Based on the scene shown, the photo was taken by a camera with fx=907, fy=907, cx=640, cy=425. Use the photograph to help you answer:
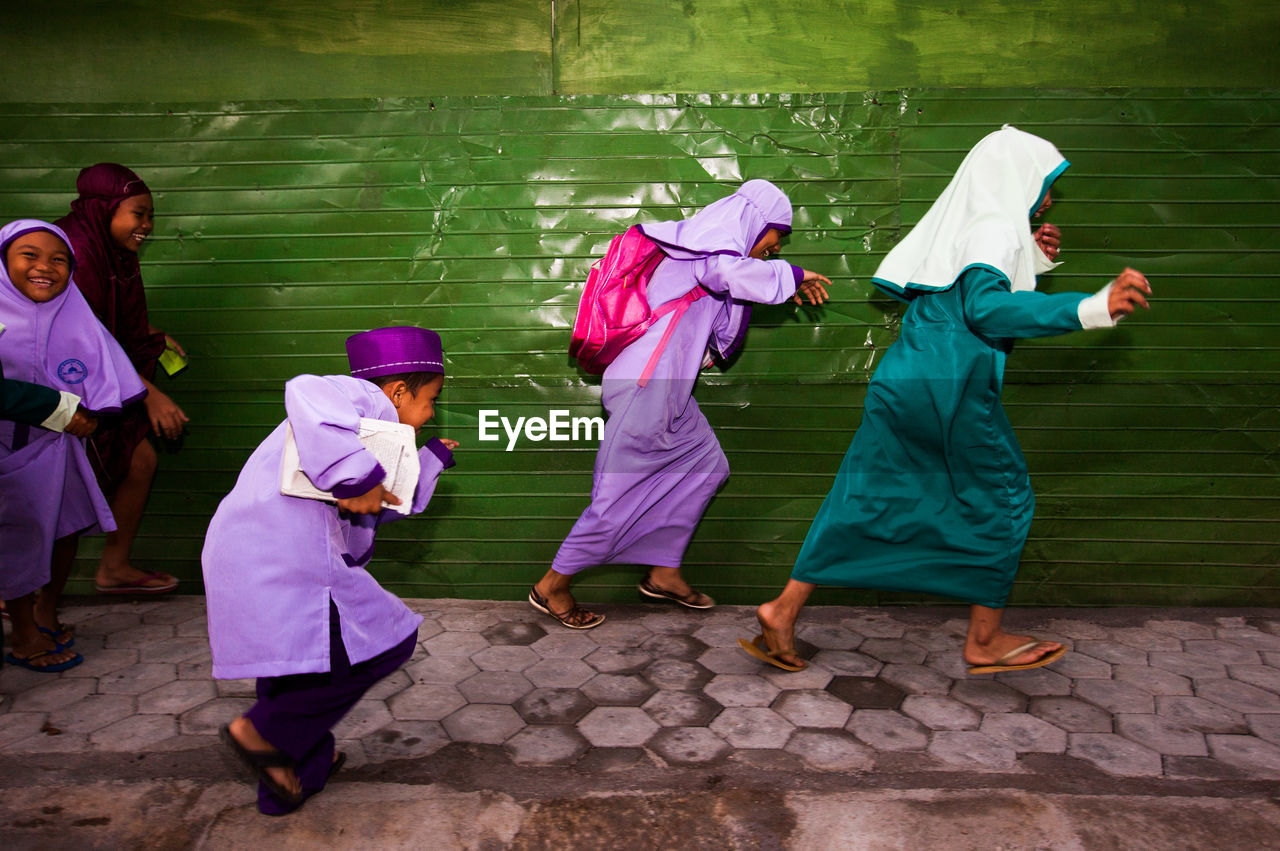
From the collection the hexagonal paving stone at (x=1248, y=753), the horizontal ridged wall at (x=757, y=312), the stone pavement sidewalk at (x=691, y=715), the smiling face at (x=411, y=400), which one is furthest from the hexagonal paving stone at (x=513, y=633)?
the hexagonal paving stone at (x=1248, y=753)

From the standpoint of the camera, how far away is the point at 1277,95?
14.4 ft

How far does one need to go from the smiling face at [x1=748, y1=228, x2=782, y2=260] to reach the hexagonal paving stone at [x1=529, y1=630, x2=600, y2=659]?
1.94 metres

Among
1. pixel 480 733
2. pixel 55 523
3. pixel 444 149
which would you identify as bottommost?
pixel 480 733

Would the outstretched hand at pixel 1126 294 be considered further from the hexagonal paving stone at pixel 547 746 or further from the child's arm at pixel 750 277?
the hexagonal paving stone at pixel 547 746

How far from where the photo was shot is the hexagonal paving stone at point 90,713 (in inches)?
134

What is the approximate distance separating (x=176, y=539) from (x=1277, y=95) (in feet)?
19.6

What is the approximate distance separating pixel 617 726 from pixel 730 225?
7.02ft

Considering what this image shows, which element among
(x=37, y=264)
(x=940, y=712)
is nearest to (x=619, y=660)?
(x=940, y=712)

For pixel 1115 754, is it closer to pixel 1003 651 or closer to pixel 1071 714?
pixel 1071 714

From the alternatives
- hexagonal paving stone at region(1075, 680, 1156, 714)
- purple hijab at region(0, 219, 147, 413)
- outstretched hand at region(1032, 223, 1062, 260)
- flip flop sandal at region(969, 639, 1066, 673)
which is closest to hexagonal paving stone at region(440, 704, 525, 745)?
flip flop sandal at region(969, 639, 1066, 673)

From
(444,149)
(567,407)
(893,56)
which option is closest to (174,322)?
(444,149)

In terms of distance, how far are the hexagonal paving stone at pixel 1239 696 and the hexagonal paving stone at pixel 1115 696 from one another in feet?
0.80

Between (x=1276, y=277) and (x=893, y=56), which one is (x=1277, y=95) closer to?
(x=1276, y=277)

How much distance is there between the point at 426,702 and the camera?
361 cm
